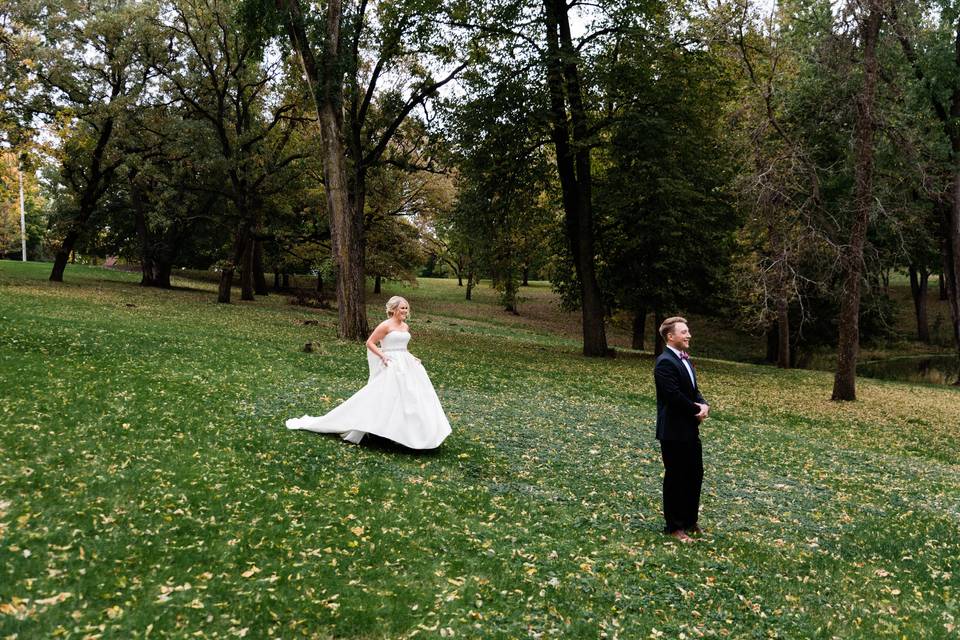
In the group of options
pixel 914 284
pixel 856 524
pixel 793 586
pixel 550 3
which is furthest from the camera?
pixel 914 284

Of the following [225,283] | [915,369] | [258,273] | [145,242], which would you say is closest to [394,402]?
[225,283]

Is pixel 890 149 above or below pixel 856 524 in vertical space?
above

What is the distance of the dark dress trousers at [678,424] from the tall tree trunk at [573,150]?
19544mm

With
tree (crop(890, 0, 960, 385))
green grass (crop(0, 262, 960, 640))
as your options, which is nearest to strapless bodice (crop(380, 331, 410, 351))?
green grass (crop(0, 262, 960, 640))

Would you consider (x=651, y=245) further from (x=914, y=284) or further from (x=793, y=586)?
(x=914, y=284)

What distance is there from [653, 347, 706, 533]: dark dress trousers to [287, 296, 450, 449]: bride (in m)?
4.22

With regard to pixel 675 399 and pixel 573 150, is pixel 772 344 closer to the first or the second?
pixel 573 150

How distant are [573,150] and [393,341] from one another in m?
18.7

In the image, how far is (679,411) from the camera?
27.4 ft

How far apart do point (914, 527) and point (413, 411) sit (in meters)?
8.49

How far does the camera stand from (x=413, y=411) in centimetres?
1109

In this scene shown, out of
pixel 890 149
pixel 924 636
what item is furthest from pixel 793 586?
pixel 890 149

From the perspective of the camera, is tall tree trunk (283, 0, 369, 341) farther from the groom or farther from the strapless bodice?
the groom

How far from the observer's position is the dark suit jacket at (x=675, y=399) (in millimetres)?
8273
